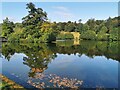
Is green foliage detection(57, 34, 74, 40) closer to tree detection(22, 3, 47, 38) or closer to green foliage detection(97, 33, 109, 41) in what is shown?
green foliage detection(97, 33, 109, 41)

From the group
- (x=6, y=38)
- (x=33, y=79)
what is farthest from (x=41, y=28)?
(x=33, y=79)

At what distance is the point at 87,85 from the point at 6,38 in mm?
48978

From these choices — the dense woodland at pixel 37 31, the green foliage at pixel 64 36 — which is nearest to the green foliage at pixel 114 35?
the dense woodland at pixel 37 31

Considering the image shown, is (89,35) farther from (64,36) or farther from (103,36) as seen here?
(64,36)

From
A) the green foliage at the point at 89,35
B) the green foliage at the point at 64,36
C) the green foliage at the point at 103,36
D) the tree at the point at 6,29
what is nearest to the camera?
the tree at the point at 6,29

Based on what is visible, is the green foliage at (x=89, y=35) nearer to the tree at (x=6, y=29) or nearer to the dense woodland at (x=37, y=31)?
the dense woodland at (x=37, y=31)

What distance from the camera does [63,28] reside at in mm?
85875

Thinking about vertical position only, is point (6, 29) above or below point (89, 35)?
above

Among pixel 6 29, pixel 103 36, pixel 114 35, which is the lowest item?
pixel 103 36

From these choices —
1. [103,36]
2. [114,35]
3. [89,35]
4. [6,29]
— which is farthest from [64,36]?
[6,29]

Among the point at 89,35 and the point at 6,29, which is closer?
the point at 6,29

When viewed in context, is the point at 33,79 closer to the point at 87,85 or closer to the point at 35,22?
the point at 87,85

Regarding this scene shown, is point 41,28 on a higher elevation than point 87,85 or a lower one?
higher

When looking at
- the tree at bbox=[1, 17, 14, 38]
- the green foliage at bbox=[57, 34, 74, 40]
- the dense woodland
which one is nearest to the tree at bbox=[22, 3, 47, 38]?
the dense woodland
